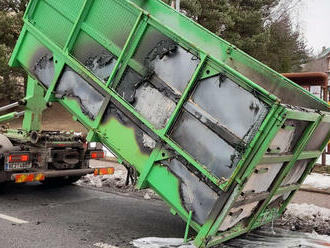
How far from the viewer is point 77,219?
5.81 m

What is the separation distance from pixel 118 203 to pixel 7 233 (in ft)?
7.17

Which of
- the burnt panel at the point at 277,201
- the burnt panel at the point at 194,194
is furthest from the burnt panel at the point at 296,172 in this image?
the burnt panel at the point at 194,194

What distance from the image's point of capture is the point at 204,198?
13.7 feet

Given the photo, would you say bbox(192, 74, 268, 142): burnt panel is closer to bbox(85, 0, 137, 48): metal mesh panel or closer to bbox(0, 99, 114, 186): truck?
bbox(85, 0, 137, 48): metal mesh panel

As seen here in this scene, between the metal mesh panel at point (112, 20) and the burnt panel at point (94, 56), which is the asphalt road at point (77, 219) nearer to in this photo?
the burnt panel at point (94, 56)

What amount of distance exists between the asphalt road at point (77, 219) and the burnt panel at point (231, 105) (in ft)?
6.33

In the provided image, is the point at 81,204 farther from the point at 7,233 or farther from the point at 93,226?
the point at 7,233

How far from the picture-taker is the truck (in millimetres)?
6438

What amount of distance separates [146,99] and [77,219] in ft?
7.53

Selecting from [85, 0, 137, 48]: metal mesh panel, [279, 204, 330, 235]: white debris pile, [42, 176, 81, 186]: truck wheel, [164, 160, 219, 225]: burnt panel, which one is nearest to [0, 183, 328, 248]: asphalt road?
[42, 176, 81, 186]: truck wheel

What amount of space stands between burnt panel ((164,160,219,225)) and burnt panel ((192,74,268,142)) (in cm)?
66

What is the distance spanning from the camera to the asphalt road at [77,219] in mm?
4883

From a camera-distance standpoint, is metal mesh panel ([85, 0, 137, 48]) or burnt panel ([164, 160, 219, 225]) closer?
burnt panel ([164, 160, 219, 225])

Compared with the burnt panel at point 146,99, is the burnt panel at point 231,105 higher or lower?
higher
